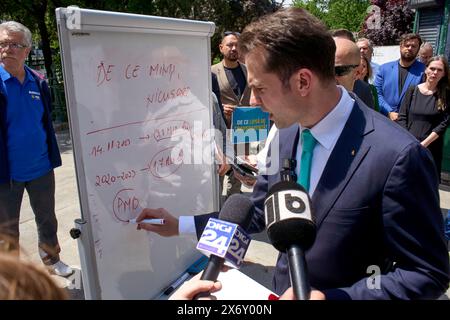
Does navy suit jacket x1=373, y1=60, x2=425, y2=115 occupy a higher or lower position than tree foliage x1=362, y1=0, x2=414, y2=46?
lower

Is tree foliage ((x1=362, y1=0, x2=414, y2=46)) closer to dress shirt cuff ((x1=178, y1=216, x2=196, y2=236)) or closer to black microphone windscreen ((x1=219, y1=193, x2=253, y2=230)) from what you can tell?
dress shirt cuff ((x1=178, y1=216, x2=196, y2=236))

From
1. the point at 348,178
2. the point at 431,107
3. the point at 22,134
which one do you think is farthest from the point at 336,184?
the point at 431,107

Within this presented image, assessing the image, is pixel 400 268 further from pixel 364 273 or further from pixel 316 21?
pixel 316 21

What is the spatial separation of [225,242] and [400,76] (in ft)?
15.9

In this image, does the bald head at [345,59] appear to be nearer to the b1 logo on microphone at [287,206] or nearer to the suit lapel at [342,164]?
the suit lapel at [342,164]

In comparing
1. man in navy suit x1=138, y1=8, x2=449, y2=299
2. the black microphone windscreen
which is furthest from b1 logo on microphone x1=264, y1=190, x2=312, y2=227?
the black microphone windscreen

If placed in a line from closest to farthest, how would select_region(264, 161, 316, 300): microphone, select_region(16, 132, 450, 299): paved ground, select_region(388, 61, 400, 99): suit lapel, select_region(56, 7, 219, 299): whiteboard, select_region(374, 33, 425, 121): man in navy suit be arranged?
select_region(264, 161, 316, 300): microphone < select_region(56, 7, 219, 299): whiteboard < select_region(16, 132, 450, 299): paved ground < select_region(374, 33, 425, 121): man in navy suit < select_region(388, 61, 400, 99): suit lapel

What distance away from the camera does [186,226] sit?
190cm

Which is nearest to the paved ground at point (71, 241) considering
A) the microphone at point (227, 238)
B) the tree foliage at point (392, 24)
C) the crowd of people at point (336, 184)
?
the crowd of people at point (336, 184)

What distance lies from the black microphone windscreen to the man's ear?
1.52ft


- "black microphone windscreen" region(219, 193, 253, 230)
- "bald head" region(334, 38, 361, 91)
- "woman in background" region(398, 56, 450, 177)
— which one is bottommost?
"woman in background" region(398, 56, 450, 177)

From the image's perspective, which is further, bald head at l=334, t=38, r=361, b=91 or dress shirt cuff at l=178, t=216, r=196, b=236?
bald head at l=334, t=38, r=361, b=91

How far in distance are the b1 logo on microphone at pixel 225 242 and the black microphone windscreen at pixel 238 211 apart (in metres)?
0.06

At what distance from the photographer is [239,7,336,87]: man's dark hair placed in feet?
4.33
